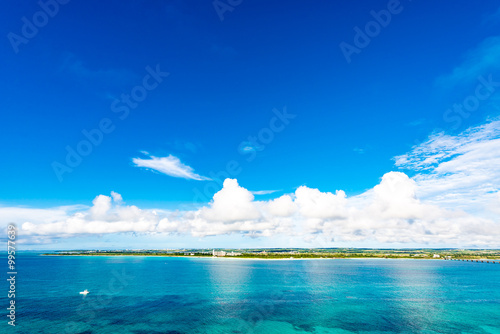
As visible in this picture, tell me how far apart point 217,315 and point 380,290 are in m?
65.9

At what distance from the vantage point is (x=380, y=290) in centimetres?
9956

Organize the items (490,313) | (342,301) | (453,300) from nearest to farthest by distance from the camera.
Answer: (490,313), (342,301), (453,300)

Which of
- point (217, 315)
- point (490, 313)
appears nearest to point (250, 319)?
point (217, 315)

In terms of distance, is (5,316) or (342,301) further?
(342,301)

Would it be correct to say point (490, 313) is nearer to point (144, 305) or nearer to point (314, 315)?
point (314, 315)

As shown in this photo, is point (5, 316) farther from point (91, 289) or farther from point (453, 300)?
point (453, 300)

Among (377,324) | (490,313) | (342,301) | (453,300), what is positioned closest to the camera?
(377,324)

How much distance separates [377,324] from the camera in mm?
57188

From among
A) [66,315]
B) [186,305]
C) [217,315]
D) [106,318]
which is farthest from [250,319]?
[66,315]

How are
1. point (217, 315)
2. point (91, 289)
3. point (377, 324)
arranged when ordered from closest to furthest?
1. point (377, 324)
2. point (217, 315)
3. point (91, 289)

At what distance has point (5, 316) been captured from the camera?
191 ft

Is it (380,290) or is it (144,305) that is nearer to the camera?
(144,305)

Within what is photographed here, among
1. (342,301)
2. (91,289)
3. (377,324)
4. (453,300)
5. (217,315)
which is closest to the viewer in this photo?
(377,324)

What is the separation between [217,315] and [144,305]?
21010 mm
